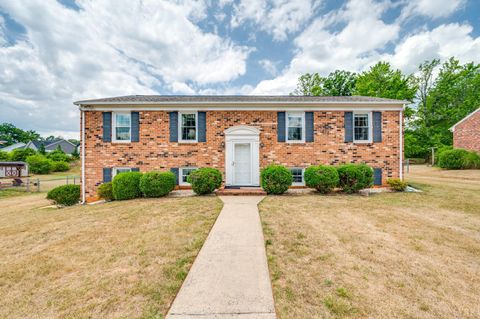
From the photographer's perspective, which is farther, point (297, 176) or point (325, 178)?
point (297, 176)

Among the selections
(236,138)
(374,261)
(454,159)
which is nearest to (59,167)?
(236,138)

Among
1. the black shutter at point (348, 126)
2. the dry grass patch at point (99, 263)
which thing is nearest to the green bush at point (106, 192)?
the dry grass patch at point (99, 263)

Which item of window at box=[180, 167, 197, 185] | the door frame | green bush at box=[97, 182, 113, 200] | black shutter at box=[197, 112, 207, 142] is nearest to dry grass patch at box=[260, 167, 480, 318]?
the door frame

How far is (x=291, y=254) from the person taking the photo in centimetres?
361

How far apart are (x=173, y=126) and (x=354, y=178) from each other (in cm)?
893

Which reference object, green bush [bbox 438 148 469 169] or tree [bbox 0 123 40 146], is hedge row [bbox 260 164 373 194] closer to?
green bush [bbox 438 148 469 169]

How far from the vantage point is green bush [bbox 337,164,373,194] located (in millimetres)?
8809

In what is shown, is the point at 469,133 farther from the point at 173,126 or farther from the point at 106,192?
the point at 106,192

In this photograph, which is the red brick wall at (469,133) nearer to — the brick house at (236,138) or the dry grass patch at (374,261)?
the brick house at (236,138)

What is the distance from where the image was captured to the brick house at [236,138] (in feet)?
33.1

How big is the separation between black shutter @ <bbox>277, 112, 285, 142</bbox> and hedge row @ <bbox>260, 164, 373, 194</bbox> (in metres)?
2.02

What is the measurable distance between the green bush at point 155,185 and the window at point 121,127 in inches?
120

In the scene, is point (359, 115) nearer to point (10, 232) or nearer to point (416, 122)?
point (10, 232)

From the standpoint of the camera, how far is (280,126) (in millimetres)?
10242
